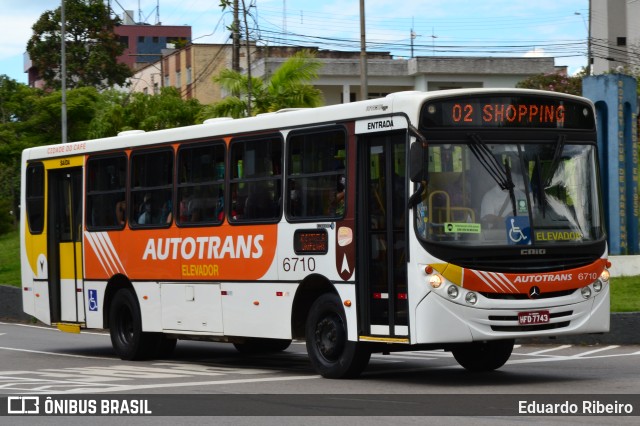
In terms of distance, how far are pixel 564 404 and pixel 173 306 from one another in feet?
25.0

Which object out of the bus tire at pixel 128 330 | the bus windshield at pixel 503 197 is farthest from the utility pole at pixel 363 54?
the bus windshield at pixel 503 197

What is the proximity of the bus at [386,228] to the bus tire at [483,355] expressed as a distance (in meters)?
0.02

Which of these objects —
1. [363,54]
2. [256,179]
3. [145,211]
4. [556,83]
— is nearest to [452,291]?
[256,179]

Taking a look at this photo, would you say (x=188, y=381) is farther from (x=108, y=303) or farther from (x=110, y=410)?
(x=108, y=303)

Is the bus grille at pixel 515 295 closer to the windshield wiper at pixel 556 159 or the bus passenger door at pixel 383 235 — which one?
the bus passenger door at pixel 383 235

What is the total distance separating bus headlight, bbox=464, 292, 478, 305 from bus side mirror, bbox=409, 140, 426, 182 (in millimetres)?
1313

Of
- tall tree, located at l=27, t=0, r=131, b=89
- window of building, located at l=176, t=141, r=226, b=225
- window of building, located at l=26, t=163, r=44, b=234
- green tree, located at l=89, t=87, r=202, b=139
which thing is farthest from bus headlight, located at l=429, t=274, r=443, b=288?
tall tree, located at l=27, t=0, r=131, b=89

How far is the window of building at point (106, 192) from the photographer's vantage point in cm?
1945

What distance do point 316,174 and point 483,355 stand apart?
3078mm

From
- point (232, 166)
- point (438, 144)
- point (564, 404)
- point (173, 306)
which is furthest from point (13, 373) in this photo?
point (564, 404)

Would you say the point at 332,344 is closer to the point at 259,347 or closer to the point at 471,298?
the point at 471,298

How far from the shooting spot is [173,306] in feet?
59.5

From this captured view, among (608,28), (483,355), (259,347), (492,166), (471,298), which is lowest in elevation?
(259,347)

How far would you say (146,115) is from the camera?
157 ft
